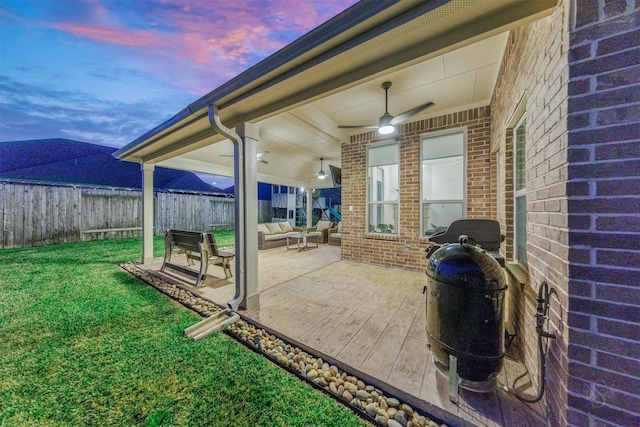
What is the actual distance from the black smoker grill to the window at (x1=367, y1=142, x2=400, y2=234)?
139 inches

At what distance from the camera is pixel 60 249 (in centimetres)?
678

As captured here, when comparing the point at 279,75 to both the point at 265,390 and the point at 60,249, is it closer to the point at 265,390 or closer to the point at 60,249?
the point at 265,390

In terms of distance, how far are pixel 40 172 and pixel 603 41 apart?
81.3 feet

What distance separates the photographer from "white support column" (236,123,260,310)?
296 cm

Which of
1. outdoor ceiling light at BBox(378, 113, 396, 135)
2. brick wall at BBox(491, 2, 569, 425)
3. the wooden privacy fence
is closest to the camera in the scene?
brick wall at BBox(491, 2, 569, 425)

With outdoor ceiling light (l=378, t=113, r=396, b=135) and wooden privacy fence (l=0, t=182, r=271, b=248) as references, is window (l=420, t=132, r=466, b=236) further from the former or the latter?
wooden privacy fence (l=0, t=182, r=271, b=248)

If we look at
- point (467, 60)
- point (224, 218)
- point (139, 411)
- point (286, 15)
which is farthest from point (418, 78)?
point (224, 218)

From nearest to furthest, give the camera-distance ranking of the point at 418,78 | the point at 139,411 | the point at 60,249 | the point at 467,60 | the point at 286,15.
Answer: the point at 139,411 → the point at 467,60 → the point at 418,78 → the point at 286,15 → the point at 60,249

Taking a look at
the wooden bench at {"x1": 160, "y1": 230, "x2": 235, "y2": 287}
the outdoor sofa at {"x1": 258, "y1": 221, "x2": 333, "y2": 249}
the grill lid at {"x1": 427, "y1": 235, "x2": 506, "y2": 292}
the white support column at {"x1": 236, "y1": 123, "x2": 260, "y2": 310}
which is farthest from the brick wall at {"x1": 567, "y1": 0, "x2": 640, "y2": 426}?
the outdoor sofa at {"x1": 258, "y1": 221, "x2": 333, "y2": 249}

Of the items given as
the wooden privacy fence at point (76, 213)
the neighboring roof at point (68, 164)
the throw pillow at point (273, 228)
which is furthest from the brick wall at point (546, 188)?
the neighboring roof at point (68, 164)

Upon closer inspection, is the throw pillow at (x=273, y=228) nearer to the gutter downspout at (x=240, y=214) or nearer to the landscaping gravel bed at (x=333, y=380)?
the gutter downspout at (x=240, y=214)

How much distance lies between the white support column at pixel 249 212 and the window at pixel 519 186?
3.04m

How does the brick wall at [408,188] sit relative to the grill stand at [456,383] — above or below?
above

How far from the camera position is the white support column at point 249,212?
296 cm
